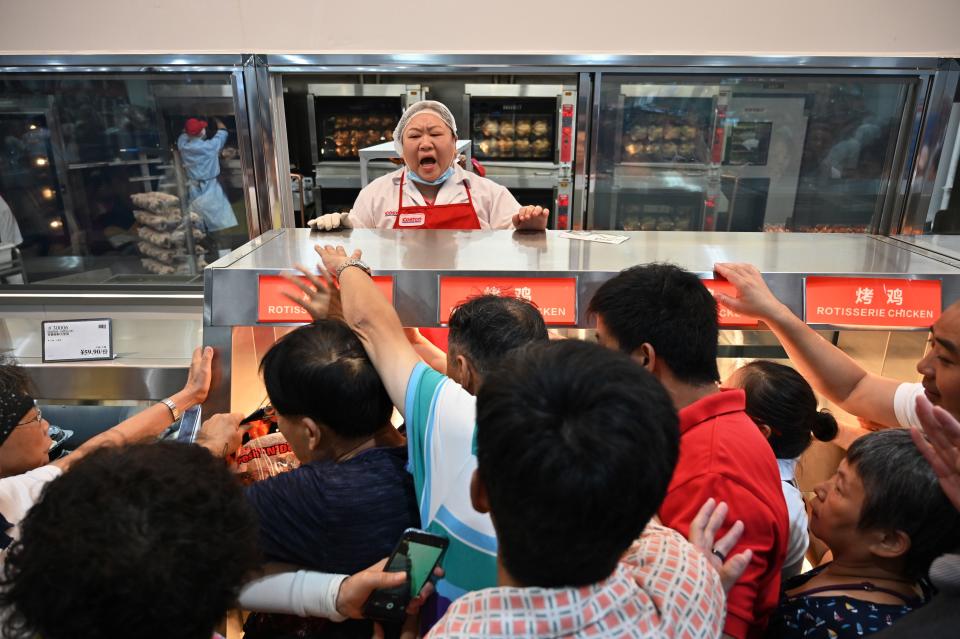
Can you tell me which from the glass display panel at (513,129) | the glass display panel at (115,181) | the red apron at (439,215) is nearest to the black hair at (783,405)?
the red apron at (439,215)

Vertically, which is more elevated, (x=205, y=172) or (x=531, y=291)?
Answer: (x=205, y=172)

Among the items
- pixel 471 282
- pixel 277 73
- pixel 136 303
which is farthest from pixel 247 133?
pixel 471 282

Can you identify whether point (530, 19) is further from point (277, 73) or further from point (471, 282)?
point (471, 282)

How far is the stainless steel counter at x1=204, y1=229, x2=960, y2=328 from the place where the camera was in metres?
1.08

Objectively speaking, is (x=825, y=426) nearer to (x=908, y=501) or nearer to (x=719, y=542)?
(x=908, y=501)

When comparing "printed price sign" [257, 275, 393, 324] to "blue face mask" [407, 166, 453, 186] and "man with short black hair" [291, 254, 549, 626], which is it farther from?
"blue face mask" [407, 166, 453, 186]

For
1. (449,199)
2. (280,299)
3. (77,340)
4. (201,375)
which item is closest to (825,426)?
(280,299)

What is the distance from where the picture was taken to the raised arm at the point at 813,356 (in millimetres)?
1037

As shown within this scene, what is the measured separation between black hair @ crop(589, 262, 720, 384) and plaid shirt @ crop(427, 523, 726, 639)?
38 centimetres

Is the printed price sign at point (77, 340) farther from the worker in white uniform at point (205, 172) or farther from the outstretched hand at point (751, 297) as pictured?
the outstretched hand at point (751, 297)

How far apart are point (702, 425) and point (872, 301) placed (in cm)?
49

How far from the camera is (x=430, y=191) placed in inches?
84.4

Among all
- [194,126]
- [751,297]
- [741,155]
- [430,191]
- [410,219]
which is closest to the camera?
[751,297]

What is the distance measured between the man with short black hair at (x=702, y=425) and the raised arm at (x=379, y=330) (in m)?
0.32
